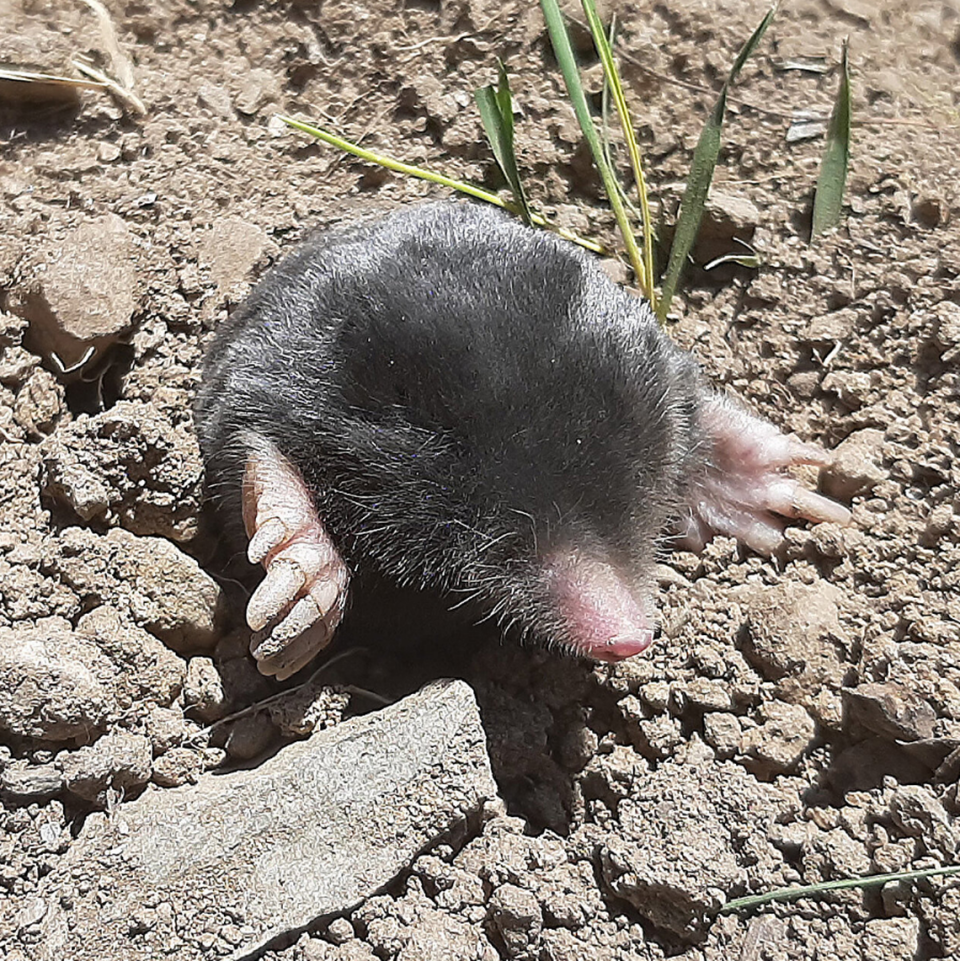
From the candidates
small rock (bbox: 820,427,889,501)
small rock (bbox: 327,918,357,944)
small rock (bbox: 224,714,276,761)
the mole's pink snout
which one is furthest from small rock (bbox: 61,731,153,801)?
small rock (bbox: 820,427,889,501)

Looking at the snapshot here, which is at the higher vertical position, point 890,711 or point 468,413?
point 468,413

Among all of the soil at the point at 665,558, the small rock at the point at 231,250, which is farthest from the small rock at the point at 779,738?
the small rock at the point at 231,250

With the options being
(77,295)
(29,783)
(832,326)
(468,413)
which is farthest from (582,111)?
(29,783)

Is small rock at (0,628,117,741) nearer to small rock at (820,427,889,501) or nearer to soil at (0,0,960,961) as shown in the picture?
soil at (0,0,960,961)

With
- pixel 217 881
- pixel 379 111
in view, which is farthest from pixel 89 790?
pixel 379 111

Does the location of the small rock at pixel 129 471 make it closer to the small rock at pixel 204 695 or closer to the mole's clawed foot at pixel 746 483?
the small rock at pixel 204 695

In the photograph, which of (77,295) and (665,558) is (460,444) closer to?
(665,558)
